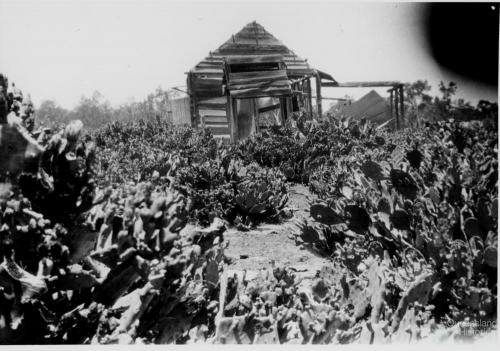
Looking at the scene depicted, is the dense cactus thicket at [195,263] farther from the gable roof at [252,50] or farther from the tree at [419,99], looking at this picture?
the gable roof at [252,50]

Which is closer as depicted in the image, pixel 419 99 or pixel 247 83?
pixel 419 99

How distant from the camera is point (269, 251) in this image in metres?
4.84

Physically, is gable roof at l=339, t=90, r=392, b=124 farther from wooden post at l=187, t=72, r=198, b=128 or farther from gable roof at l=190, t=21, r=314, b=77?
→ wooden post at l=187, t=72, r=198, b=128

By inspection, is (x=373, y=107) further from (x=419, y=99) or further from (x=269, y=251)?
(x=269, y=251)

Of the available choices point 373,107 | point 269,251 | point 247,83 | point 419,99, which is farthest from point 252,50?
point 269,251

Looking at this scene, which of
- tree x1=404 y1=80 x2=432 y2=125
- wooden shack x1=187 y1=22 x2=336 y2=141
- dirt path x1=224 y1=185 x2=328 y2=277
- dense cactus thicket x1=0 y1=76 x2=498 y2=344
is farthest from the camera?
wooden shack x1=187 y1=22 x2=336 y2=141

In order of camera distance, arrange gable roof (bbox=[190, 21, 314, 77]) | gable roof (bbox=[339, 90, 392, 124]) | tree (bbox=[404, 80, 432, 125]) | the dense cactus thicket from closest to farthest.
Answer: the dense cactus thicket, tree (bbox=[404, 80, 432, 125]), gable roof (bbox=[339, 90, 392, 124]), gable roof (bbox=[190, 21, 314, 77])

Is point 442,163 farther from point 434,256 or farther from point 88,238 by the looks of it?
point 88,238

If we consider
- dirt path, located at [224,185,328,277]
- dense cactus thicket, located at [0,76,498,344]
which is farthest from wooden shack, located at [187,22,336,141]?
dense cactus thicket, located at [0,76,498,344]

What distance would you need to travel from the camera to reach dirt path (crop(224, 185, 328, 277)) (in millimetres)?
4257

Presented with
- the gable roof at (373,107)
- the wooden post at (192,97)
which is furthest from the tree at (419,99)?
the wooden post at (192,97)

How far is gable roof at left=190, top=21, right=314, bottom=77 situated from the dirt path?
1237cm

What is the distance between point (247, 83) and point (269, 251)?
8097 millimetres

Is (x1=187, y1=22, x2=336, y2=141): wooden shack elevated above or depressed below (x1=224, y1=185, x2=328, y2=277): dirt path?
above
